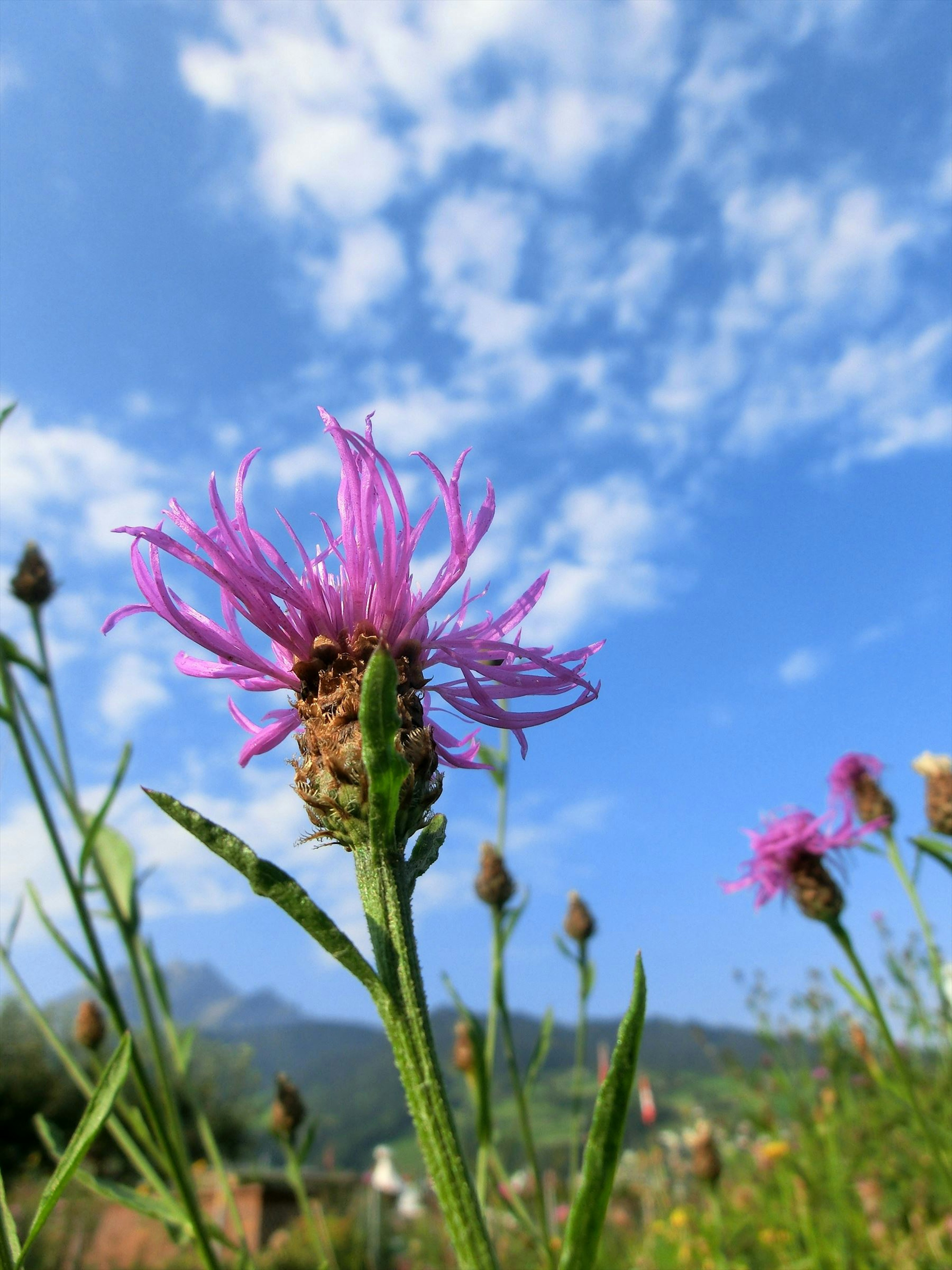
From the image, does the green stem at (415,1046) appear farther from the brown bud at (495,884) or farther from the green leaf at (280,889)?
the brown bud at (495,884)

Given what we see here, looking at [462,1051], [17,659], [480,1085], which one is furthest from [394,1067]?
[462,1051]

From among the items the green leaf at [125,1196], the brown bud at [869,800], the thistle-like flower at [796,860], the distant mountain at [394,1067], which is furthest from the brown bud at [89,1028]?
the brown bud at [869,800]

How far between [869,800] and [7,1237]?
3460 mm

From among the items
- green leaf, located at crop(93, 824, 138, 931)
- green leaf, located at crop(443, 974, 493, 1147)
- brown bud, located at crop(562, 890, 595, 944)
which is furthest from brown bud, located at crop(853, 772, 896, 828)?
green leaf, located at crop(93, 824, 138, 931)

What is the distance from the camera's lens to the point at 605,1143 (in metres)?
0.72

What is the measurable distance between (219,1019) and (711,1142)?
710 feet

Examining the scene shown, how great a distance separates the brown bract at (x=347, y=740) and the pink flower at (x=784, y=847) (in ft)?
7.05

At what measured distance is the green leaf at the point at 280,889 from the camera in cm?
79

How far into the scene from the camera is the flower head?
3.53 m

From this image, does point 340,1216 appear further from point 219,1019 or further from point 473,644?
point 219,1019

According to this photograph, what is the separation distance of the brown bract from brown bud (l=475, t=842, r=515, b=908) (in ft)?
6.29

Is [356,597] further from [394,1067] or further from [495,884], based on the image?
[495,884]

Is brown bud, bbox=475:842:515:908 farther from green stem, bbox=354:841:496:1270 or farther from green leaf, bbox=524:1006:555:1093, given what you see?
green stem, bbox=354:841:496:1270

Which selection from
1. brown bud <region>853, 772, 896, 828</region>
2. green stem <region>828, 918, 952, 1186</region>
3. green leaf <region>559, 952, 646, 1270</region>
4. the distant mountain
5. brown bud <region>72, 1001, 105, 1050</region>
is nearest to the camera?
green leaf <region>559, 952, 646, 1270</region>
